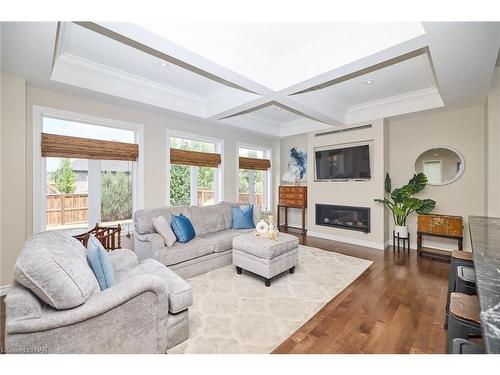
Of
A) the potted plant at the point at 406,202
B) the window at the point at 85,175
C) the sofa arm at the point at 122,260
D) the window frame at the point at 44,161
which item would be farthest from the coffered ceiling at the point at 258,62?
the sofa arm at the point at 122,260

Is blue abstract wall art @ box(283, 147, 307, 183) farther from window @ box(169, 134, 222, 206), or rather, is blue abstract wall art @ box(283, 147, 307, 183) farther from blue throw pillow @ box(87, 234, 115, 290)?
blue throw pillow @ box(87, 234, 115, 290)

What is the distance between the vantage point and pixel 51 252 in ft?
4.09

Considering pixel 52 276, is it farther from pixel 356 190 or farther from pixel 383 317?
pixel 356 190

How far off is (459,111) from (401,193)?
5.59ft

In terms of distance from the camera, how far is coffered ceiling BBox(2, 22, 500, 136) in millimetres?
1935

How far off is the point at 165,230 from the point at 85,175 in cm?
159

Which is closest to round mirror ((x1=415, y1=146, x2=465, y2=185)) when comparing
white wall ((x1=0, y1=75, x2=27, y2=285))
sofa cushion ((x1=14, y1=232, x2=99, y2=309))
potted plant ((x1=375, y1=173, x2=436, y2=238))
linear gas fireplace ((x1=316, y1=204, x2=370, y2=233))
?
potted plant ((x1=375, y1=173, x2=436, y2=238))

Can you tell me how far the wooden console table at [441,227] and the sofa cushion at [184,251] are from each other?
364 centimetres

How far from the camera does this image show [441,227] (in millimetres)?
3686

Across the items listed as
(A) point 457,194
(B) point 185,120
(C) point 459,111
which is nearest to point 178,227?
(B) point 185,120

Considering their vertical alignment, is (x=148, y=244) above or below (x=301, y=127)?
below

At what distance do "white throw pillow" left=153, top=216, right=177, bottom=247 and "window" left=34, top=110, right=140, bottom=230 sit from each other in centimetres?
101

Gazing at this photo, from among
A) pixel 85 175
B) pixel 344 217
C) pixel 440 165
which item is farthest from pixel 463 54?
pixel 85 175

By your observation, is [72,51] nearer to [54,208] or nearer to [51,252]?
[54,208]
